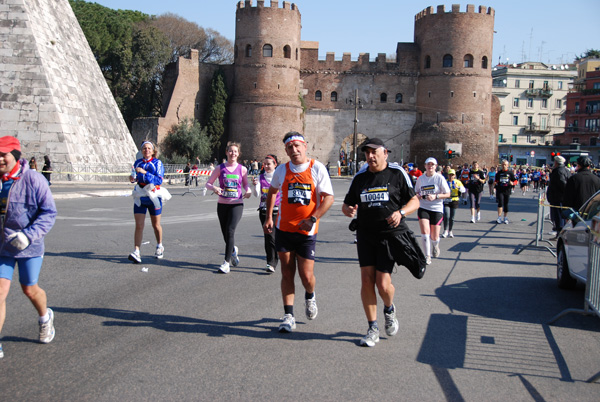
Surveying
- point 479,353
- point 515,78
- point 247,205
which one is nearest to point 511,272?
point 479,353

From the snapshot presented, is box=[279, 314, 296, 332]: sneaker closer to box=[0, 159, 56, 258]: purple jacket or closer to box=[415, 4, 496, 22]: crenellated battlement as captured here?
box=[0, 159, 56, 258]: purple jacket

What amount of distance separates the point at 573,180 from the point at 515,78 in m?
82.3

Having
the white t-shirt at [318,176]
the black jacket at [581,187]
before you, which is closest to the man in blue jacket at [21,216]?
the white t-shirt at [318,176]

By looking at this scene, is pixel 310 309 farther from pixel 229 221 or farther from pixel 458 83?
pixel 458 83

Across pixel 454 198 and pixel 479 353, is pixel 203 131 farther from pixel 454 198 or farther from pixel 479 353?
pixel 479 353

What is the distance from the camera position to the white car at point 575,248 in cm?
703

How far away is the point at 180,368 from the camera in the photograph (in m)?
4.46

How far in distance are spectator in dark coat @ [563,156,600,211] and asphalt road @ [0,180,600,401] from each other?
197cm

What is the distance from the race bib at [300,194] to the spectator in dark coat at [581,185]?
23.3ft

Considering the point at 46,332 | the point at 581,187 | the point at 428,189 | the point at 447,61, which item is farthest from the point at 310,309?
the point at 447,61

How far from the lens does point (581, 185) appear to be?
10648mm

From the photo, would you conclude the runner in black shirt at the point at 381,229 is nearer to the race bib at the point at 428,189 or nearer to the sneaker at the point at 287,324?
the sneaker at the point at 287,324

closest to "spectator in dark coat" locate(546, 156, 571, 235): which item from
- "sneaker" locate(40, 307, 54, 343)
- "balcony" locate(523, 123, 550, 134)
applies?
"sneaker" locate(40, 307, 54, 343)

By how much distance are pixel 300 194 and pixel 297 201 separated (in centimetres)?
7
